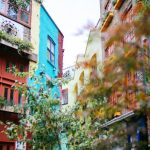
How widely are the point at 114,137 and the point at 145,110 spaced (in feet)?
1.98

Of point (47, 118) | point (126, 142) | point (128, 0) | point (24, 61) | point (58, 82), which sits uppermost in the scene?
point (128, 0)

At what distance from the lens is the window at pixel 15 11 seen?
20.1 metres

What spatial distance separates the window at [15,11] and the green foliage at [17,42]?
58.6 inches

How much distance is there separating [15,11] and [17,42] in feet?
6.77

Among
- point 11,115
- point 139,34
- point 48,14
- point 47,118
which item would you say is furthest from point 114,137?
point 48,14

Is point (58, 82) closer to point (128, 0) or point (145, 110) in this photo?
point (128, 0)

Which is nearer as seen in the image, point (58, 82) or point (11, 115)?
point (58, 82)

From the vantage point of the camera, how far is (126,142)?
568 centimetres

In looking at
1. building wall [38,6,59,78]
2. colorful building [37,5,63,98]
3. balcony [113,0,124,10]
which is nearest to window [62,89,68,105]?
colorful building [37,5,63,98]

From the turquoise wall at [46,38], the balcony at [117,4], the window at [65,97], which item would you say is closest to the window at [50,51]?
the turquoise wall at [46,38]

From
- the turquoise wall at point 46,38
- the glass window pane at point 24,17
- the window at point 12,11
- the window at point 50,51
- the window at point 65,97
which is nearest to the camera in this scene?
the window at point 12,11

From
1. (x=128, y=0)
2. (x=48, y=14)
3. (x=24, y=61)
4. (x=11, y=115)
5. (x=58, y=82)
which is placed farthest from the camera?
(x=48, y=14)

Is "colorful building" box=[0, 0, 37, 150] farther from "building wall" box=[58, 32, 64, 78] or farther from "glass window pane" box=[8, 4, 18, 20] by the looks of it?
"building wall" box=[58, 32, 64, 78]

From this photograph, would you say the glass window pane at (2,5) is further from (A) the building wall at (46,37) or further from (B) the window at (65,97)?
(B) the window at (65,97)
